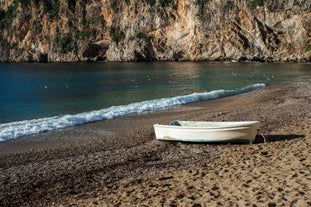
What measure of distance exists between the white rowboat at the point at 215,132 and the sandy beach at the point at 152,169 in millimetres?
292

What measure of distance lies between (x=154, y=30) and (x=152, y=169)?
103 m

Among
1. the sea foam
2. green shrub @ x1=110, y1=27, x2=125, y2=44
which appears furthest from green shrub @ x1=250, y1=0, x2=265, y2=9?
the sea foam

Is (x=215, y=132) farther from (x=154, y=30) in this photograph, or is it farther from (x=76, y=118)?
(x=154, y=30)

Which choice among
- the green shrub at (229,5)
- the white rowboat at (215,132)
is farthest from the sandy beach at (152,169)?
the green shrub at (229,5)

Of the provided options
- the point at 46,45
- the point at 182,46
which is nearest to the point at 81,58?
the point at 46,45

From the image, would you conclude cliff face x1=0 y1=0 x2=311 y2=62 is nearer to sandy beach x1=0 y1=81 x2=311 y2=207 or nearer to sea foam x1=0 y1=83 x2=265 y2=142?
sea foam x1=0 y1=83 x2=265 y2=142

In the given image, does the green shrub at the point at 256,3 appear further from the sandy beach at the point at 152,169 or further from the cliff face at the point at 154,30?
the sandy beach at the point at 152,169

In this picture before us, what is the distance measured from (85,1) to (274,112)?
11634 centimetres

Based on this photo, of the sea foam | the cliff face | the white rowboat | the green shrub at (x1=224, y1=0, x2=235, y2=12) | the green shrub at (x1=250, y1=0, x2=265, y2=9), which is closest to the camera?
the white rowboat

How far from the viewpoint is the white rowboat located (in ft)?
51.2

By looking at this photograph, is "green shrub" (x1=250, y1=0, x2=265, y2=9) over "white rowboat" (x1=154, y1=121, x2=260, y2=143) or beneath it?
over

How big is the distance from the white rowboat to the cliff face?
244 ft

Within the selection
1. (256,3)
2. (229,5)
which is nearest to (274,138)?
(256,3)

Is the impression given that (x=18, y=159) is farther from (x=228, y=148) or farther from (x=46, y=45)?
(x=46, y=45)
